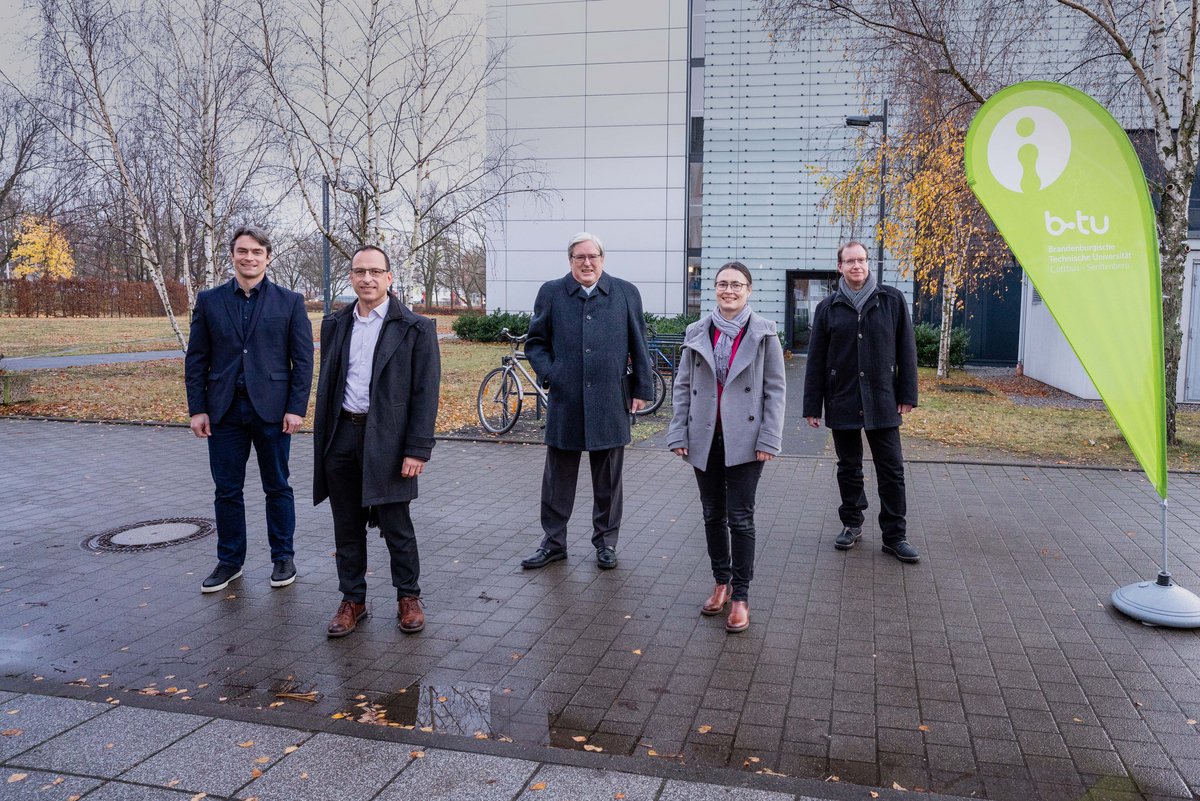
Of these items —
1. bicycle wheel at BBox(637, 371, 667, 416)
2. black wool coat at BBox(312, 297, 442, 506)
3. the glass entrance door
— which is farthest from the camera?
the glass entrance door

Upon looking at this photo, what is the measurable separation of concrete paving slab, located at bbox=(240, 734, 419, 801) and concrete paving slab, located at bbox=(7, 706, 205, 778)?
1.69 ft

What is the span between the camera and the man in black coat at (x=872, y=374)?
19.1 feet

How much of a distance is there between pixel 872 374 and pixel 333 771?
4147 millimetres

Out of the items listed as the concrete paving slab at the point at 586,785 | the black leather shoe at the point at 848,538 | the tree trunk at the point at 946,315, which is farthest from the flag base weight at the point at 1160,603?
the tree trunk at the point at 946,315

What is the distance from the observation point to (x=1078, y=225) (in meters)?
4.64

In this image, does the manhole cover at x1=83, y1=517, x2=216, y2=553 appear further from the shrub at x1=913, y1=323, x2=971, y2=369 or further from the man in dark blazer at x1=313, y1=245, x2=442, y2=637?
the shrub at x1=913, y1=323, x2=971, y2=369

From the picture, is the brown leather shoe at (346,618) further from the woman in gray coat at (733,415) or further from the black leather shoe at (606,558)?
the woman in gray coat at (733,415)

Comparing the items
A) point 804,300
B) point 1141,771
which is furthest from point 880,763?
point 804,300

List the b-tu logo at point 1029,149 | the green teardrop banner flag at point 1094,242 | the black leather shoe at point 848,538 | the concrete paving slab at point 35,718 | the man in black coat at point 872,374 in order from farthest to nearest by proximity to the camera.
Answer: the black leather shoe at point 848,538 < the man in black coat at point 872,374 < the b-tu logo at point 1029,149 < the green teardrop banner flag at point 1094,242 < the concrete paving slab at point 35,718

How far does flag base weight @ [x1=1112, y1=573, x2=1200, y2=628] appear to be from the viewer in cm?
450

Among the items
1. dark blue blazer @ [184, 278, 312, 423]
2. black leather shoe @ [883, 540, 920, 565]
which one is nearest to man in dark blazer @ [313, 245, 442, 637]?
dark blue blazer @ [184, 278, 312, 423]

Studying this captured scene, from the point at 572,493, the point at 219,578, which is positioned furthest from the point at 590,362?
the point at 219,578

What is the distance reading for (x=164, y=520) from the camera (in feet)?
22.1

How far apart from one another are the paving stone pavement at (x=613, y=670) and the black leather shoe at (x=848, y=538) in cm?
7
